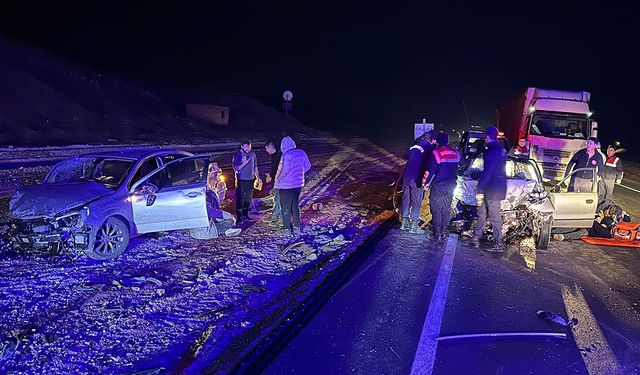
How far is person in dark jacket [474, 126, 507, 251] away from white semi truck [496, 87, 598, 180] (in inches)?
337

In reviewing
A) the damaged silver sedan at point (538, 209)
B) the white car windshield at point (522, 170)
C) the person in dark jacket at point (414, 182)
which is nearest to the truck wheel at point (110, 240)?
the person in dark jacket at point (414, 182)

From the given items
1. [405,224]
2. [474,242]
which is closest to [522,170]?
[474,242]

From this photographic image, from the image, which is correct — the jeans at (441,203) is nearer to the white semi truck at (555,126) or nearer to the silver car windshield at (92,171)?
the silver car windshield at (92,171)

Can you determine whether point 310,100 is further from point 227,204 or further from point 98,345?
point 98,345

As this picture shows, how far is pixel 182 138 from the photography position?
2916 centimetres

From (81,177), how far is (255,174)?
2.98 meters

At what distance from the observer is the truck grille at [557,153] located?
15.4 meters

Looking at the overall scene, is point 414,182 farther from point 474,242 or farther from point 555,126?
point 555,126

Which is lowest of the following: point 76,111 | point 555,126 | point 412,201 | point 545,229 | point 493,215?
point 545,229

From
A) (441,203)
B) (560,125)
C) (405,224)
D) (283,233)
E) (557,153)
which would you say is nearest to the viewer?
(283,233)

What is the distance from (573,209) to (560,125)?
8844 mm

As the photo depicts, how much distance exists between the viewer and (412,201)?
8.65m

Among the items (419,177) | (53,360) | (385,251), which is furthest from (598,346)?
(53,360)

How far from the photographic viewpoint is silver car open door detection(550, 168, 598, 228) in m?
8.05
